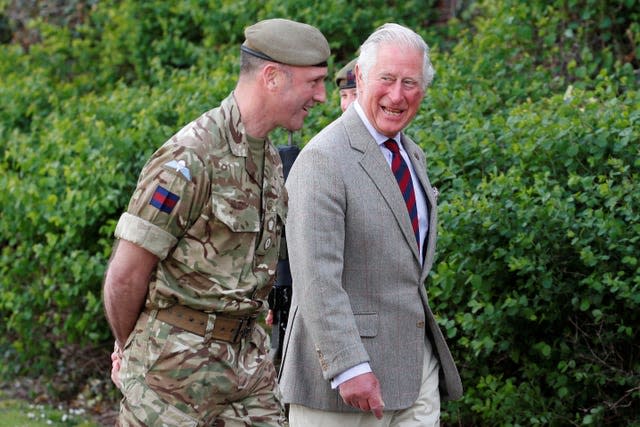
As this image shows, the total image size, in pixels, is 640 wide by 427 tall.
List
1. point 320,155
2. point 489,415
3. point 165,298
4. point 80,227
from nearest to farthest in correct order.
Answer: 1. point 165,298
2. point 320,155
3. point 489,415
4. point 80,227

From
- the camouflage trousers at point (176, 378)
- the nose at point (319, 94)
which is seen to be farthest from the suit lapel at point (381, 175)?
the camouflage trousers at point (176, 378)

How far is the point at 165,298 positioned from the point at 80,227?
4.27 m

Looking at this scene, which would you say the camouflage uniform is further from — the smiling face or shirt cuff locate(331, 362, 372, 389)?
the smiling face

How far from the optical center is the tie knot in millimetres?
4434

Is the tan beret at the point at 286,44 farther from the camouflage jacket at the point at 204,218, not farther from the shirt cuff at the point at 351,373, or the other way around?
the shirt cuff at the point at 351,373

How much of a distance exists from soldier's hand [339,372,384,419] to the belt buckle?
0.41 m

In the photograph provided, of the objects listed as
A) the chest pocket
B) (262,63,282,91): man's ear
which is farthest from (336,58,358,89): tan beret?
the chest pocket

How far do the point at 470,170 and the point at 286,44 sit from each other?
275cm

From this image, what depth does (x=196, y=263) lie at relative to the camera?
143 inches

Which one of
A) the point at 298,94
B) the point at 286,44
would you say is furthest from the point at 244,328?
the point at 286,44

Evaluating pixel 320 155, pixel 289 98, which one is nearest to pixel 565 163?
pixel 320 155

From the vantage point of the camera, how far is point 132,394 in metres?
3.70

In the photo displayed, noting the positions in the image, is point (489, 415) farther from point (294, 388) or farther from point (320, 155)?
point (320, 155)

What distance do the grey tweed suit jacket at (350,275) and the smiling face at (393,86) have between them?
3.6 inches
